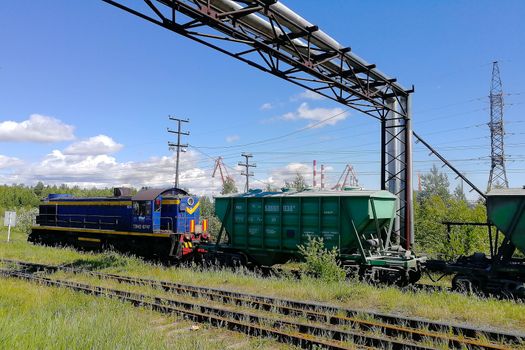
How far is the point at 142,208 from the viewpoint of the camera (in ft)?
60.6

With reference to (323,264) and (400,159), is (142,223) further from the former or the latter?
(400,159)

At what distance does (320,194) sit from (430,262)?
3898 millimetres

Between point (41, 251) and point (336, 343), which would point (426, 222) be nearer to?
point (336, 343)

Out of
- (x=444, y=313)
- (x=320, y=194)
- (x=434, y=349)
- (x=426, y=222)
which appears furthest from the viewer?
(x=426, y=222)

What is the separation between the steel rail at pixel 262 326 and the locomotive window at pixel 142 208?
296 inches

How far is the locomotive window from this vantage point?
18.2 metres

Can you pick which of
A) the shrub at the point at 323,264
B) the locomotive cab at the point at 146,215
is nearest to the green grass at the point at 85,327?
the shrub at the point at 323,264

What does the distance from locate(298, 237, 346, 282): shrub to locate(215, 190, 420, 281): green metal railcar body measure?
0.71m

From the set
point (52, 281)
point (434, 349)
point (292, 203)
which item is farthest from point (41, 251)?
Answer: point (434, 349)

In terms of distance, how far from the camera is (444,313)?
8.33 m

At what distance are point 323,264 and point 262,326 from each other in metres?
4.47

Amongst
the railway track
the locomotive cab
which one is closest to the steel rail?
the railway track

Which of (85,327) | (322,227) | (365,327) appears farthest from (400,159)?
(85,327)

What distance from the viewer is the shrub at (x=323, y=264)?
11.8 meters
